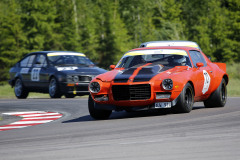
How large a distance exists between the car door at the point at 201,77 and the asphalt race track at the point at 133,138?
55 centimetres

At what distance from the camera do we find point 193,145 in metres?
6.92

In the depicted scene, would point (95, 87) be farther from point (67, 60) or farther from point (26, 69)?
point (26, 69)

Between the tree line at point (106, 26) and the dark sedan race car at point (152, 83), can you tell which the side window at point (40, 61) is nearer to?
the dark sedan race car at point (152, 83)

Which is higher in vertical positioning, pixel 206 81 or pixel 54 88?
pixel 206 81

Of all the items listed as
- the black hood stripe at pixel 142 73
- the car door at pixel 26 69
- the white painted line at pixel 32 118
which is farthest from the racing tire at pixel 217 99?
the car door at pixel 26 69

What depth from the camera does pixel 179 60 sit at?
11.7 metres

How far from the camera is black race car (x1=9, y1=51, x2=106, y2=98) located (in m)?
18.8

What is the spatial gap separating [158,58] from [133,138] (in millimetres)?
4218

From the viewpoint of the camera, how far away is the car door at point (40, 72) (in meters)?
19.8

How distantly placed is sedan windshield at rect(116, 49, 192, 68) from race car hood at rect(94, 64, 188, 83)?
30cm

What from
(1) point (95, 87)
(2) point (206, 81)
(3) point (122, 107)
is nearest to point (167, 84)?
(3) point (122, 107)

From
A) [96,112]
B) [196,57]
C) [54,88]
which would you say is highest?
[196,57]

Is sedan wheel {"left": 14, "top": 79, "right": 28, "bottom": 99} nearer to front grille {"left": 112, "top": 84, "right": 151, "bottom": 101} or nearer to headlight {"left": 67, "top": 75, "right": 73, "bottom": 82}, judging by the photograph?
headlight {"left": 67, "top": 75, "right": 73, "bottom": 82}

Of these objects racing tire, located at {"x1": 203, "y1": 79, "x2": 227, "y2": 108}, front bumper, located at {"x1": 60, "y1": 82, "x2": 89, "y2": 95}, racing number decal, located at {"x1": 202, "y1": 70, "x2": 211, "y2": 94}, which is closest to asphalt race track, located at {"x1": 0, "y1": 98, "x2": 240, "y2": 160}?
racing number decal, located at {"x1": 202, "y1": 70, "x2": 211, "y2": 94}
